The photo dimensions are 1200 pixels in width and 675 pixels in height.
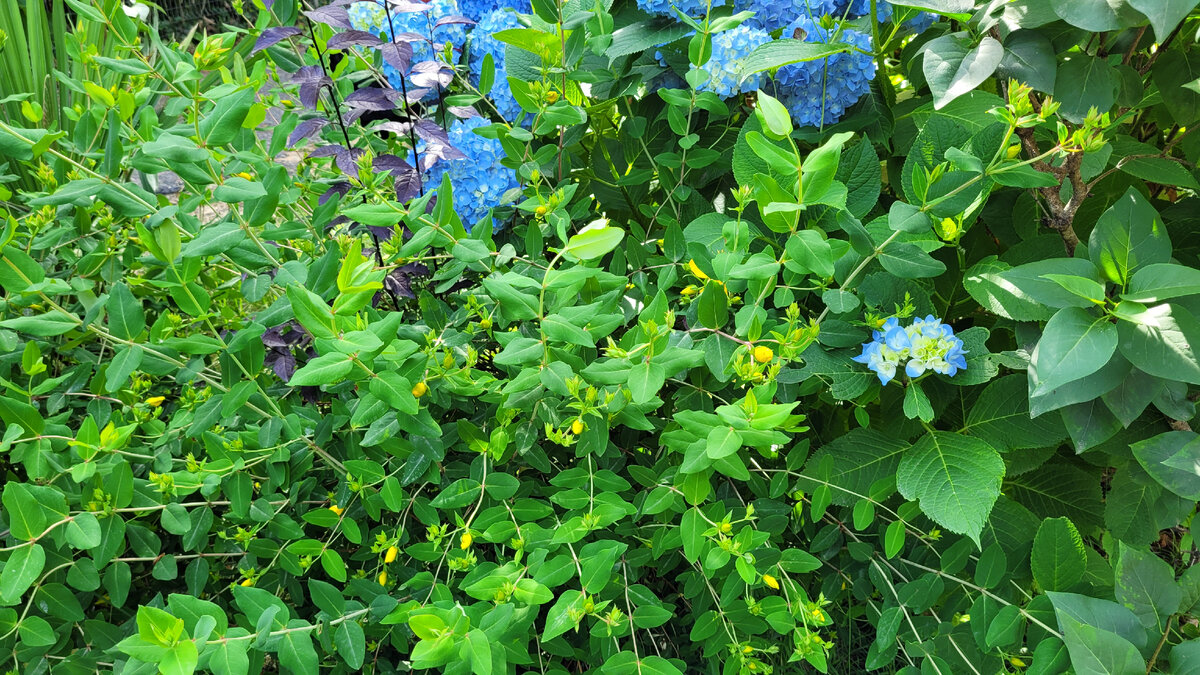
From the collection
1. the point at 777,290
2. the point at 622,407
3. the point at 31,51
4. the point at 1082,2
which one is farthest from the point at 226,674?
the point at 31,51

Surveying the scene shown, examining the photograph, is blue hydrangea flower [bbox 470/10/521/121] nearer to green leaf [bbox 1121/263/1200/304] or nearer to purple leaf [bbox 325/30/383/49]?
purple leaf [bbox 325/30/383/49]

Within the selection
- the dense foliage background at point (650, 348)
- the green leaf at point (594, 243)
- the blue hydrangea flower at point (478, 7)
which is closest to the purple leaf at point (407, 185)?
the dense foliage background at point (650, 348)

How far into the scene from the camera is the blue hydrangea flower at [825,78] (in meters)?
1.02

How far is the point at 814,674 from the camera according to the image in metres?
1.33

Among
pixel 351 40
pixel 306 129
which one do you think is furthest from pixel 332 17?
pixel 306 129

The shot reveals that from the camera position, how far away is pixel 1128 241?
84 centimetres

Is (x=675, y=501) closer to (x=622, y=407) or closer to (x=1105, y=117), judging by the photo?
(x=622, y=407)

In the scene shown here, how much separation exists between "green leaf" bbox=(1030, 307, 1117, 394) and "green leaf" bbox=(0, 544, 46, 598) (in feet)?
3.39

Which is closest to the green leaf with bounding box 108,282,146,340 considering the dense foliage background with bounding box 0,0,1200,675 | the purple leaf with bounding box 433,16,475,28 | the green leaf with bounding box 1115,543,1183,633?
the dense foliage background with bounding box 0,0,1200,675

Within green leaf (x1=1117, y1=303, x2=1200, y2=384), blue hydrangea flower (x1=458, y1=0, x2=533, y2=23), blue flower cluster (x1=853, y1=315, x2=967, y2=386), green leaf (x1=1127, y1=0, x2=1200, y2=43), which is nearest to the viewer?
green leaf (x1=1127, y1=0, x2=1200, y2=43)

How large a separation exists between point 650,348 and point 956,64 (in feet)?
1.44

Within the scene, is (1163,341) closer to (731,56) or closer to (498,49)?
(731,56)

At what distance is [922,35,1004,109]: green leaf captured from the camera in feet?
2.60

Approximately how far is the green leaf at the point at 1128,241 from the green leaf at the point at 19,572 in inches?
46.3
